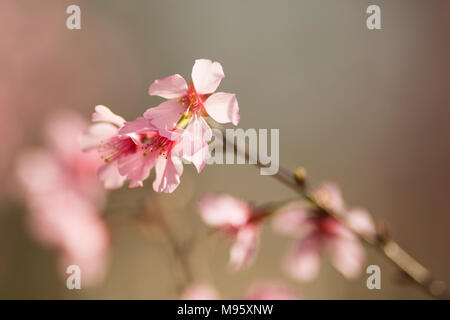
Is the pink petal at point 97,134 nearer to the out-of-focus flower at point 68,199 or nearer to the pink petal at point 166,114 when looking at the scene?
the pink petal at point 166,114

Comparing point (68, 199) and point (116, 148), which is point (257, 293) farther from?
point (68, 199)

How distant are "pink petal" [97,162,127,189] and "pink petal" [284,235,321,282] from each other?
0.51m

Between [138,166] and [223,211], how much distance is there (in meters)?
0.26

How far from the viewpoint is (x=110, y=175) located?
2.31 feet

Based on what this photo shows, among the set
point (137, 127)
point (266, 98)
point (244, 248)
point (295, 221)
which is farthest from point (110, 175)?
point (266, 98)

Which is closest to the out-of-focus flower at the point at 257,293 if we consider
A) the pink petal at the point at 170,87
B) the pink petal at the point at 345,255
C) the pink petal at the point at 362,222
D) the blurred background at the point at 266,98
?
the pink petal at the point at 345,255

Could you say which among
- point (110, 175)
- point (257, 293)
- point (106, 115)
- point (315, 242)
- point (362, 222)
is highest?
point (106, 115)

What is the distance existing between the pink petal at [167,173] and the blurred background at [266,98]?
157 centimetres

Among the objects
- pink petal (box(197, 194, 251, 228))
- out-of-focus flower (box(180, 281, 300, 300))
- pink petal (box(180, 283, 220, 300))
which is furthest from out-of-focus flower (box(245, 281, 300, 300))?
pink petal (box(197, 194, 251, 228))

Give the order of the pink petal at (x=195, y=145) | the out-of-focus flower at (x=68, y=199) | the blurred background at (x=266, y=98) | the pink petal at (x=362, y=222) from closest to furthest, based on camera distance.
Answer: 1. the pink petal at (x=195, y=145)
2. the pink petal at (x=362, y=222)
3. the out-of-focus flower at (x=68, y=199)
4. the blurred background at (x=266, y=98)

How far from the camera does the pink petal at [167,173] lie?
0.59 meters
